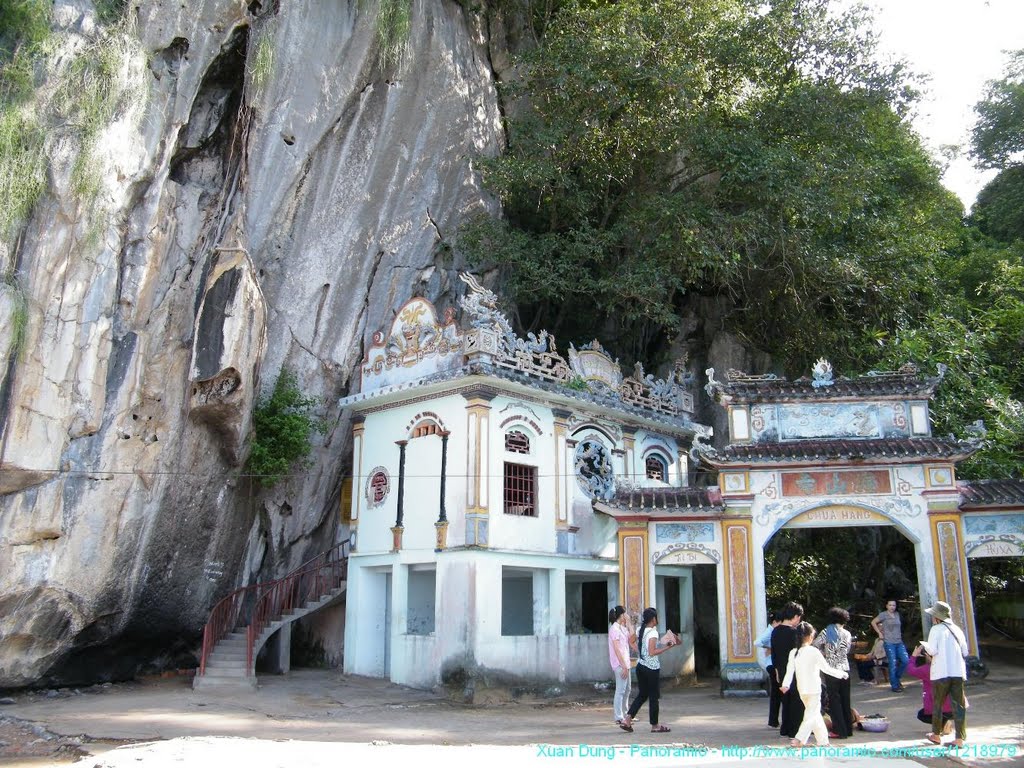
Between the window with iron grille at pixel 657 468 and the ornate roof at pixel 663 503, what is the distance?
3187mm

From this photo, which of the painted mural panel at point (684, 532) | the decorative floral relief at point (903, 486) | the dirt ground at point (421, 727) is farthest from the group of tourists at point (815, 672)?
the decorative floral relief at point (903, 486)

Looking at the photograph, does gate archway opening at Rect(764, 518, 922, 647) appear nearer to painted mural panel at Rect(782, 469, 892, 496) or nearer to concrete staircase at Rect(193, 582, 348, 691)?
painted mural panel at Rect(782, 469, 892, 496)

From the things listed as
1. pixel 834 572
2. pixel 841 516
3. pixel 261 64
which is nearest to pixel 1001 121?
pixel 834 572

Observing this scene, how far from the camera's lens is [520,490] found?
16156 mm

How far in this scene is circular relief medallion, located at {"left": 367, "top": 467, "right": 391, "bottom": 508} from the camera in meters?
16.8

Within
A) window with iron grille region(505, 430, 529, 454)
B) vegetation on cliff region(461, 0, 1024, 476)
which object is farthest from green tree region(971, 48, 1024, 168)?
window with iron grille region(505, 430, 529, 454)

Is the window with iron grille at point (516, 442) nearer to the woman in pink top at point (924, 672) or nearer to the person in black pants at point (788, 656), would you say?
the person in black pants at point (788, 656)

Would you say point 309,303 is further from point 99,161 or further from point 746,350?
point 746,350

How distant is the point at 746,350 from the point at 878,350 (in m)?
3.98

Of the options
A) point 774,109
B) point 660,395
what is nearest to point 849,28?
Result: point 774,109

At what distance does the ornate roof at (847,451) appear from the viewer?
1405cm

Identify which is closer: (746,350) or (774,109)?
(774,109)

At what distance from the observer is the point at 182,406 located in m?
15.4

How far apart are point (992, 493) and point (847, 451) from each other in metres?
2.45
